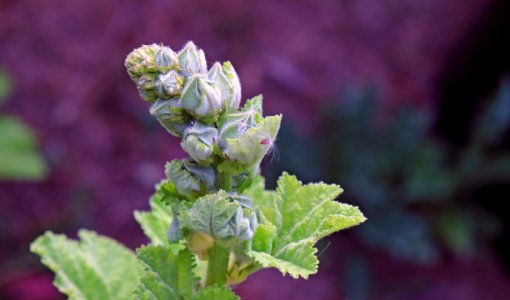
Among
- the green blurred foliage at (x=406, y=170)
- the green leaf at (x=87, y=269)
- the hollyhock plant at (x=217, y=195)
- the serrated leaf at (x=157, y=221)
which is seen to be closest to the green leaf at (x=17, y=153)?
the green blurred foliage at (x=406, y=170)

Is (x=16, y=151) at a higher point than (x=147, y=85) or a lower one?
higher

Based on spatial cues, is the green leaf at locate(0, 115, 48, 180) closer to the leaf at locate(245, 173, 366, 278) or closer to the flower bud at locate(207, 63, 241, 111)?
the leaf at locate(245, 173, 366, 278)

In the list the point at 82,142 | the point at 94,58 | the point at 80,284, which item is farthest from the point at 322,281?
the point at 80,284

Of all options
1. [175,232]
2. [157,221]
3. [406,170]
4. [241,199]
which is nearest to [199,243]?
[175,232]

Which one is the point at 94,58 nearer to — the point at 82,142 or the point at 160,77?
the point at 82,142

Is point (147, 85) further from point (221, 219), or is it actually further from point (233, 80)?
point (221, 219)

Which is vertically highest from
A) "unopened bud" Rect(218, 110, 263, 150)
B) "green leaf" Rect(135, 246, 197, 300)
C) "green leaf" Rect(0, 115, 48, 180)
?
"green leaf" Rect(0, 115, 48, 180)

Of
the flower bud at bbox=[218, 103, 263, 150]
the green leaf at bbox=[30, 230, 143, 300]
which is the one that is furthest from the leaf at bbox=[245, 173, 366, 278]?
the green leaf at bbox=[30, 230, 143, 300]
